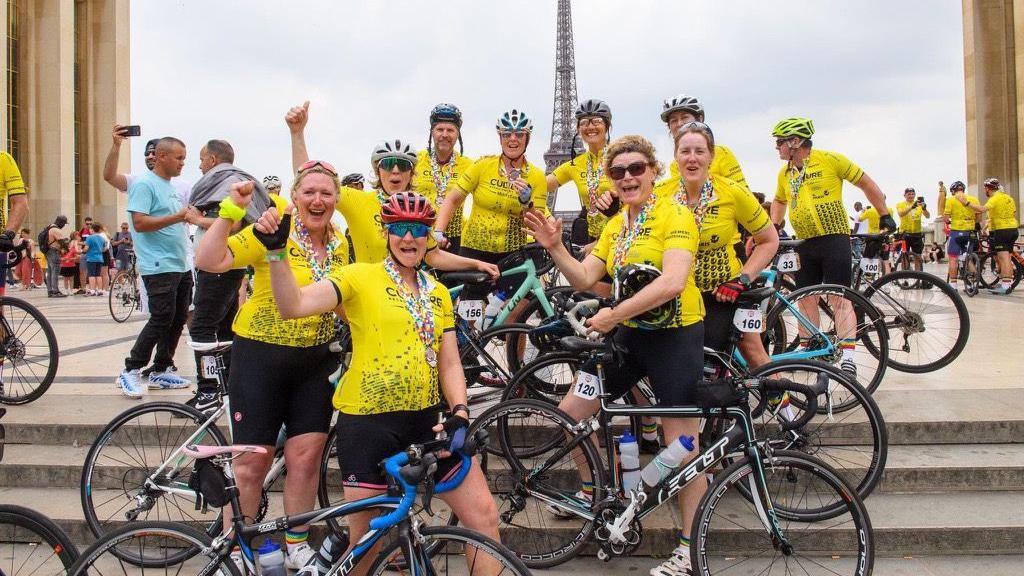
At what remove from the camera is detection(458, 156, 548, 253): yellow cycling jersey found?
5.98 m

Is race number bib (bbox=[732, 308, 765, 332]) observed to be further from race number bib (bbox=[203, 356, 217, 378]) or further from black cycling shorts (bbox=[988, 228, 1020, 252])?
black cycling shorts (bbox=[988, 228, 1020, 252])

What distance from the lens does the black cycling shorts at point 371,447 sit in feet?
10.5

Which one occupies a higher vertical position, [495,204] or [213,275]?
[495,204]

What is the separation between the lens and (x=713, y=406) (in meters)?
3.67

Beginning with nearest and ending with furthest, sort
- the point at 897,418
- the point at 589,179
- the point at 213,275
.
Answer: the point at 897,418 → the point at 213,275 → the point at 589,179

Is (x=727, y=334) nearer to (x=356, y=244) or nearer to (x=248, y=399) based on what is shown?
(x=356, y=244)

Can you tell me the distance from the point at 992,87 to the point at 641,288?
100.0 ft

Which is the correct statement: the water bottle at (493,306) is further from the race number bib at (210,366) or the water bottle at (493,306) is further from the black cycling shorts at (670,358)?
the race number bib at (210,366)

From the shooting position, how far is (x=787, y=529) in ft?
12.1

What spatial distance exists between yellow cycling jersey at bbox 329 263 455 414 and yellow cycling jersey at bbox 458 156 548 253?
9.11 ft

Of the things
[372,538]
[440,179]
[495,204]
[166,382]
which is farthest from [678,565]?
[166,382]

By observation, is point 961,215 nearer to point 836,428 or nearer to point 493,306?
point 836,428

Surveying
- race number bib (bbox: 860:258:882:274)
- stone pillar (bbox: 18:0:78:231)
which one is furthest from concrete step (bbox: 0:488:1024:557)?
stone pillar (bbox: 18:0:78:231)

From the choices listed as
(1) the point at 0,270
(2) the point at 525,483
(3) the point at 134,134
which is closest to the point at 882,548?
(2) the point at 525,483
